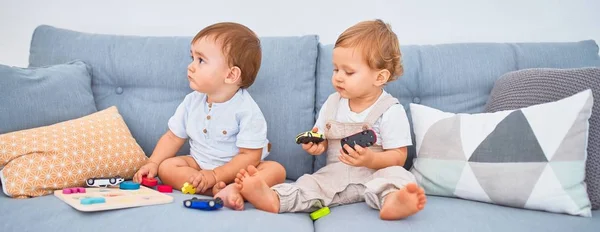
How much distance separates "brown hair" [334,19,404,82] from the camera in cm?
180

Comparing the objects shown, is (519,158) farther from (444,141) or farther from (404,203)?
(404,203)

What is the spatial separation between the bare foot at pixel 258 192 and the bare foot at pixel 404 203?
0.98ft

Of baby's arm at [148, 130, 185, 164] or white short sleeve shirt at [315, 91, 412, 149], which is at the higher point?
white short sleeve shirt at [315, 91, 412, 149]

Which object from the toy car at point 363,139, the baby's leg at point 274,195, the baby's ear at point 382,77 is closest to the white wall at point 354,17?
the baby's ear at point 382,77

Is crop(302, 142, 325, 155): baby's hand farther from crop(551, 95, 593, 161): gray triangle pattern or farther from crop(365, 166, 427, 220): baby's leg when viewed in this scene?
crop(551, 95, 593, 161): gray triangle pattern

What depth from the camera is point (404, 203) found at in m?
1.46

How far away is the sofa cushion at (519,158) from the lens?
1606 mm

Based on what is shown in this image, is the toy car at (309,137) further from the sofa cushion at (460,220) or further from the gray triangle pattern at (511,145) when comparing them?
the gray triangle pattern at (511,145)

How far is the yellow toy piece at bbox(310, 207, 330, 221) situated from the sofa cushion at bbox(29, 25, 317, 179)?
40cm

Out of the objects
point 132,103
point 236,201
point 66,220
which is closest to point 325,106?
point 236,201

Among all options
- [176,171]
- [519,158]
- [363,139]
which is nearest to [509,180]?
[519,158]

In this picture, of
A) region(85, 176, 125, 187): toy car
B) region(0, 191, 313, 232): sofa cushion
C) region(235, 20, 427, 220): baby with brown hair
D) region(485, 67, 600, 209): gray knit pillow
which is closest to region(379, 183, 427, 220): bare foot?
region(235, 20, 427, 220): baby with brown hair

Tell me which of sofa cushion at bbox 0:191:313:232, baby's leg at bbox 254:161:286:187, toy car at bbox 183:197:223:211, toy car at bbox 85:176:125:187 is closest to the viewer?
sofa cushion at bbox 0:191:313:232

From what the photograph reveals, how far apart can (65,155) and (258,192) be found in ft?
1.95
